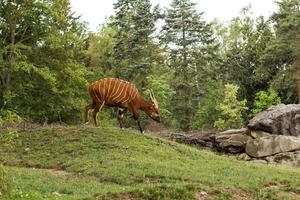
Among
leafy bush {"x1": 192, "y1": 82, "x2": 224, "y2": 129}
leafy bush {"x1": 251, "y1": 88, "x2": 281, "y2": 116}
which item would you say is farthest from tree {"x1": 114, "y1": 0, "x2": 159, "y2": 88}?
leafy bush {"x1": 251, "y1": 88, "x2": 281, "y2": 116}

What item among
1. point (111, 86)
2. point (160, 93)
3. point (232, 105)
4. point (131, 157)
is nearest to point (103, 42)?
point (160, 93)

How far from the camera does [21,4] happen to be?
28.8 metres

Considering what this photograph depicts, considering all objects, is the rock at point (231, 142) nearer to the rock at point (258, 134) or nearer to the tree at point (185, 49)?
the rock at point (258, 134)

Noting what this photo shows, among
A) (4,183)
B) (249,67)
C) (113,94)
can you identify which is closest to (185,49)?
(249,67)

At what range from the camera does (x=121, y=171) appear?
17281mm

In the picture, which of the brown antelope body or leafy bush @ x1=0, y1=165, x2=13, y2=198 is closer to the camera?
leafy bush @ x1=0, y1=165, x2=13, y2=198

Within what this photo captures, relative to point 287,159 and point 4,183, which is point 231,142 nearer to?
point 287,159

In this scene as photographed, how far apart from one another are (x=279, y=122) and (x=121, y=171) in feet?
49.5

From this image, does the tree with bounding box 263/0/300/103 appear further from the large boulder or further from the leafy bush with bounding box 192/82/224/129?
the large boulder

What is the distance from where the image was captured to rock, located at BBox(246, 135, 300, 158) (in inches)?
1082

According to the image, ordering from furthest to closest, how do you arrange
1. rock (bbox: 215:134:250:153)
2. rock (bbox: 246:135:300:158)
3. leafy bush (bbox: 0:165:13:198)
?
rock (bbox: 215:134:250:153), rock (bbox: 246:135:300:158), leafy bush (bbox: 0:165:13:198)

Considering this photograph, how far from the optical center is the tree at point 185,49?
46.2 meters

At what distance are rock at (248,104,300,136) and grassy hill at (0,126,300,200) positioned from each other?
7553mm

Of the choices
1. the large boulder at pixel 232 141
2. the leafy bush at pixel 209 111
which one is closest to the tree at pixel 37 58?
Answer: the large boulder at pixel 232 141
